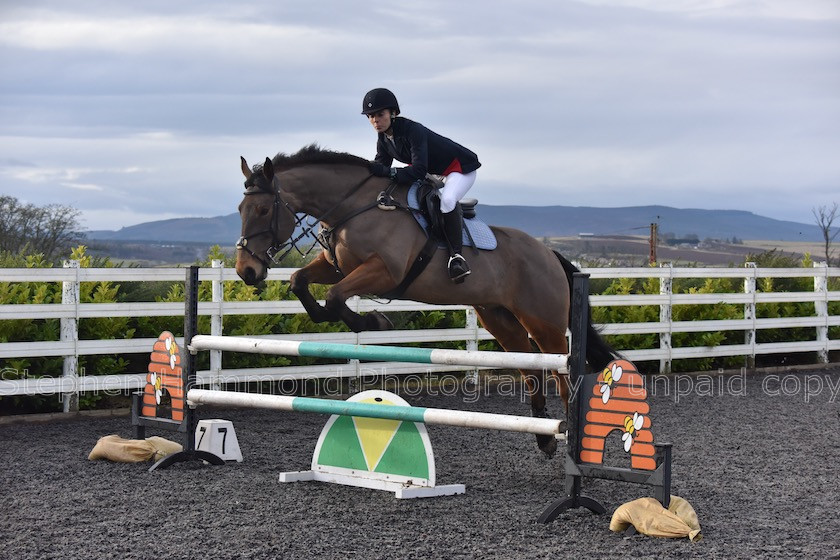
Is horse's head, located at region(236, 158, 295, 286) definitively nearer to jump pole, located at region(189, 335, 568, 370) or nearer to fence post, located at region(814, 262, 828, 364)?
jump pole, located at region(189, 335, 568, 370)

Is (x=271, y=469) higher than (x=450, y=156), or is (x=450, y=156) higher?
(x=450, y=156)

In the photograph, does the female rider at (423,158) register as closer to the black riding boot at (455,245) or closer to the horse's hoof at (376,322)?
the black riding boot at (455,245)

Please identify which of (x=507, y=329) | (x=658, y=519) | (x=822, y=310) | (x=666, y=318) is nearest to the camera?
(x=658, y=519)

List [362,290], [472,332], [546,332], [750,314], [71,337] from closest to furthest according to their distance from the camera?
[362,290]
[546,332]
[71,337]
[472,332]
[750,314]

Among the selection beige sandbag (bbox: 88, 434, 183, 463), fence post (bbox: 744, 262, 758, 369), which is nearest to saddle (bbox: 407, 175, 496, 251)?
beige sandbag (bbox: 88, 434, 183, 463)

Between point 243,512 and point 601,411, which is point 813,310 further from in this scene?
point 243,512

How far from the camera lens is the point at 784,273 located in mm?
12180

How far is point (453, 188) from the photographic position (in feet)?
18.9

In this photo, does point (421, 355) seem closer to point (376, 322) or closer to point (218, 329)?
point (376, 322)

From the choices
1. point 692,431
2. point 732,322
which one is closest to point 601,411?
point 692,431

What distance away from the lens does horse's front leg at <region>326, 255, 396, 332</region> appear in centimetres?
522

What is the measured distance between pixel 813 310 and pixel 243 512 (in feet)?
34.1

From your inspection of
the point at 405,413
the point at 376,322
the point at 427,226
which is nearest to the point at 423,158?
the point at 427,226

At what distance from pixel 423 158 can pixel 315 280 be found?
961mm
